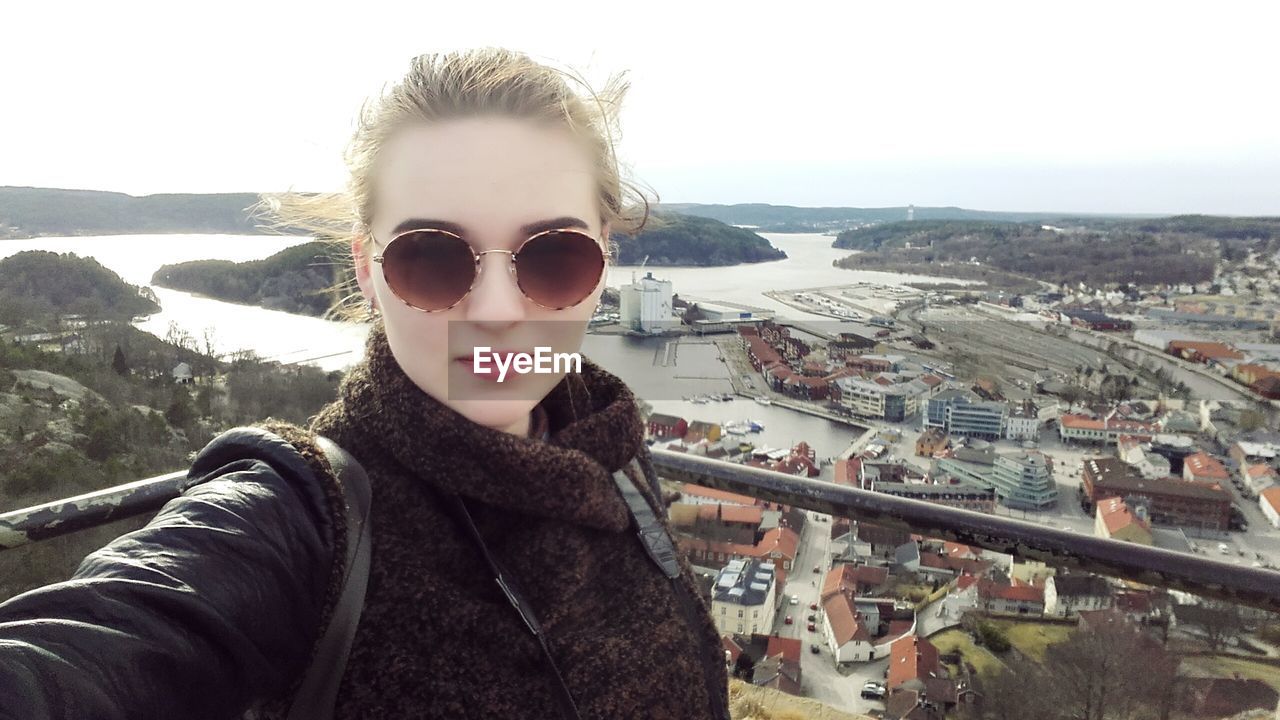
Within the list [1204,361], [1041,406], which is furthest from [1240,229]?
[1041,406]

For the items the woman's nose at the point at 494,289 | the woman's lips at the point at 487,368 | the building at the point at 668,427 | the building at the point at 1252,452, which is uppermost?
the woman's nose at the point at 494,289

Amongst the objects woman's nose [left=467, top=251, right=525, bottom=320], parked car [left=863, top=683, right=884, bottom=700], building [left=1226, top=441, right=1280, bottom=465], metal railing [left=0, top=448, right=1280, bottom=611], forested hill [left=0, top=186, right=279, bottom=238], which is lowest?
building [left=1226, top=441, right=1280, bottom=465]

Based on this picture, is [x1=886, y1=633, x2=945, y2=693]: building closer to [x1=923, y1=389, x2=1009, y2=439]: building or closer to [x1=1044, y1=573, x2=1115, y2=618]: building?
[x1=1044, y1=573, x2=1115, y2=618]: building

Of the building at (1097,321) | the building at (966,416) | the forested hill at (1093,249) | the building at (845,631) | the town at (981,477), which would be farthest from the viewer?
the forested hill at (1093,249)

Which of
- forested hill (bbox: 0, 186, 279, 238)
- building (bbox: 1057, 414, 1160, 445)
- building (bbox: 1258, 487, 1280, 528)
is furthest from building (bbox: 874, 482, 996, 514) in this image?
forested hill (bbox: 0, 186, 279, 238)

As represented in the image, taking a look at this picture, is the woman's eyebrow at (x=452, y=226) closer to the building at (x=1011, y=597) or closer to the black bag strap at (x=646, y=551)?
the black bag strap at (x=646, y=551)

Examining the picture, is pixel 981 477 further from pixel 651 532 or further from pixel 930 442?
pixel 651 532

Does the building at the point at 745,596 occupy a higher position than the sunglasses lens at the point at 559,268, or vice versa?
the sunglasses lens at the point at 559,268

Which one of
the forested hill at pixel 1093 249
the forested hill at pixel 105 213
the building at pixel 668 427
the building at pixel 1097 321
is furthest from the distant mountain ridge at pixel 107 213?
the forested hill at pixel 1093 249
